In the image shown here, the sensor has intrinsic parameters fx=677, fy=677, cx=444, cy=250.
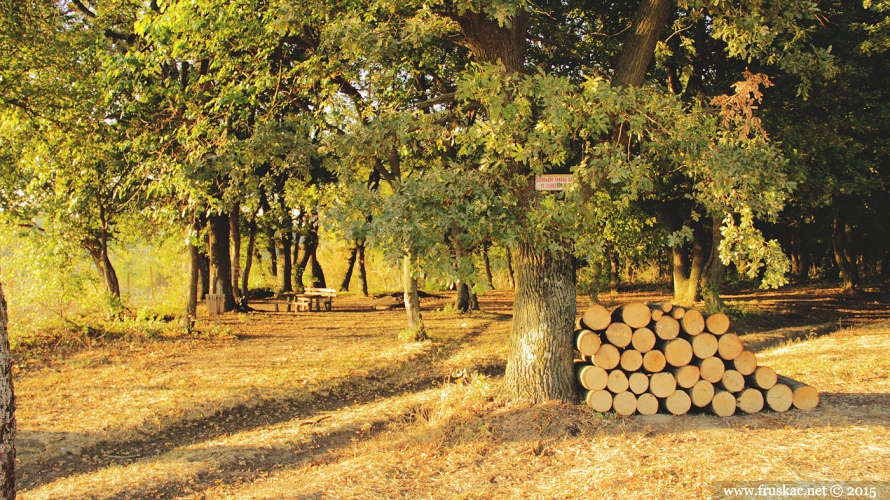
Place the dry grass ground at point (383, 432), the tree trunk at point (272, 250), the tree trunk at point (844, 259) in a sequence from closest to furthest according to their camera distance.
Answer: the dry grass ground at point (383, 432) < the tree trunk at point (844, 259) < the tree trunk at point (272, 250)

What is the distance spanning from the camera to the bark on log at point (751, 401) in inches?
295

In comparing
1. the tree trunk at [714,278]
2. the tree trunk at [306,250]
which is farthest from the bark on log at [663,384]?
the tree trunk at [306,250]

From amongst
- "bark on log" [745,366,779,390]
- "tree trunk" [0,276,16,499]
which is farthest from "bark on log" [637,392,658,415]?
"tree trunk" [0,276,16,499]

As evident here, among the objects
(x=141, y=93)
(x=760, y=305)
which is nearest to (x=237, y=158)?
(x=141, y=93)

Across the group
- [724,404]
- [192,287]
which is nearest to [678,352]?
[724,404]

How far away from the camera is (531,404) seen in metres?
7.99

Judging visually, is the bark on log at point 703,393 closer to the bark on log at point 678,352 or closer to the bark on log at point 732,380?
the bark on log at point 732,380

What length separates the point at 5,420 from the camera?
14.7ft

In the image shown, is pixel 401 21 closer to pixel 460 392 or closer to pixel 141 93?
pixel 141 93

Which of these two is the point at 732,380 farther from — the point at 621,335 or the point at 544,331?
the point at 544,331

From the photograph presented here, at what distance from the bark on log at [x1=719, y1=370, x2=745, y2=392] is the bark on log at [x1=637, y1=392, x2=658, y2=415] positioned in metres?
0.80

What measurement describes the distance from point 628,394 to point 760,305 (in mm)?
15803

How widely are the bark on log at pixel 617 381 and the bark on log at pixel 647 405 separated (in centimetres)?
22

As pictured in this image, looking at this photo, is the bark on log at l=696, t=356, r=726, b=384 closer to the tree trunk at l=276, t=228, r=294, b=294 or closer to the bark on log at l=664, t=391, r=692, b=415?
the bark on log at l=664, t=391, r=692, b=415
